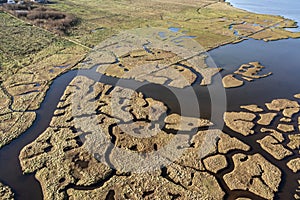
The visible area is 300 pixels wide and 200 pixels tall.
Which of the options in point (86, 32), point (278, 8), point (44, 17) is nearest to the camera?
point (86, 32)

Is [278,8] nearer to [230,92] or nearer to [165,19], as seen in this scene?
[165,19]

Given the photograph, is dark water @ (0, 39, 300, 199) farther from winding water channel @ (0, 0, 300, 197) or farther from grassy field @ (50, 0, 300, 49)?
grassy field @ (50, 0, 300, 49)

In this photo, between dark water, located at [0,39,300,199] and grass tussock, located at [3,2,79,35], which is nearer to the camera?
dark water, located at [0,39,300,199]

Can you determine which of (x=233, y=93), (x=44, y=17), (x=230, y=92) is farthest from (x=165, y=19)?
(x=233, y=93)

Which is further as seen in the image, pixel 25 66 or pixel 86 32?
pixel 86 32

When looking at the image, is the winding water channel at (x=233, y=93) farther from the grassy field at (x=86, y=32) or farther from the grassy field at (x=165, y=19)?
the grassy field at (x=165, y=19)

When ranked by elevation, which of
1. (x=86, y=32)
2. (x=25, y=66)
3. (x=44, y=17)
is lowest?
(x=25, y=66)

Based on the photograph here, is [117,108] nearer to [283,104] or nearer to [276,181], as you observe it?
[276,181]

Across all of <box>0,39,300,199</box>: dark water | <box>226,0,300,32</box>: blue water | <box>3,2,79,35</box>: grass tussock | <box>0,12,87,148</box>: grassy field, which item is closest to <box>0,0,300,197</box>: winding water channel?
<box>0,39,300,199</box>: dark water

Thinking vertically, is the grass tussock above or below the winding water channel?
above

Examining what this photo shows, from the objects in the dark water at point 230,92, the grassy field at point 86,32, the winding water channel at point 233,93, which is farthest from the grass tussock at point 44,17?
the dark water at point 230,92
